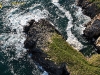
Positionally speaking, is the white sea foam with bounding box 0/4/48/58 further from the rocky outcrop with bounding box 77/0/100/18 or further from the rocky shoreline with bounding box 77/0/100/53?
the rocky shoreline with bounding box 77/0/100/53

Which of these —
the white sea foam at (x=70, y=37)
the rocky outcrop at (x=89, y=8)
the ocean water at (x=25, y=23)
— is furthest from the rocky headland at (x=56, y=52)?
the rocky outcrop at (x=89, y=8)

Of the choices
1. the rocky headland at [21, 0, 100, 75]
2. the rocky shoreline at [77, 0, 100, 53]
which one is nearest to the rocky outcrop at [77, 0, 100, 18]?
the rocky shoreline at [77, 0, 100, 53]

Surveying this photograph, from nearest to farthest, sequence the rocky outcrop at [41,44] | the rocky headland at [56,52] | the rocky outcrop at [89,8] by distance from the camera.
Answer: the rocky headland at [56,52], the rocky outcrop at [41,44], the rocky outcrop at [89,8]

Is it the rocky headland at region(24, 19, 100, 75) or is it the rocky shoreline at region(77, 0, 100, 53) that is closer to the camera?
the rocky headland at region(24, 19, 100, 75)

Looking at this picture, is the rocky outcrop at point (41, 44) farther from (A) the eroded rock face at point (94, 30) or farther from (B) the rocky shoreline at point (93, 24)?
(B) the rocky shoreline at point (93, 24)

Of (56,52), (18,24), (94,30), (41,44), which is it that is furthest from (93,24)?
(18,24)

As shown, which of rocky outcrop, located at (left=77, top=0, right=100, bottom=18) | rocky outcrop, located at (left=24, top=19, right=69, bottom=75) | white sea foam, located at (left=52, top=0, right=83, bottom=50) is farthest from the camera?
rocky outcrop, located at (left=77, top=0, right=100, bottom=18)

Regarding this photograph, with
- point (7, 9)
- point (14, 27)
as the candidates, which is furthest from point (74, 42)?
point (7, 9)
